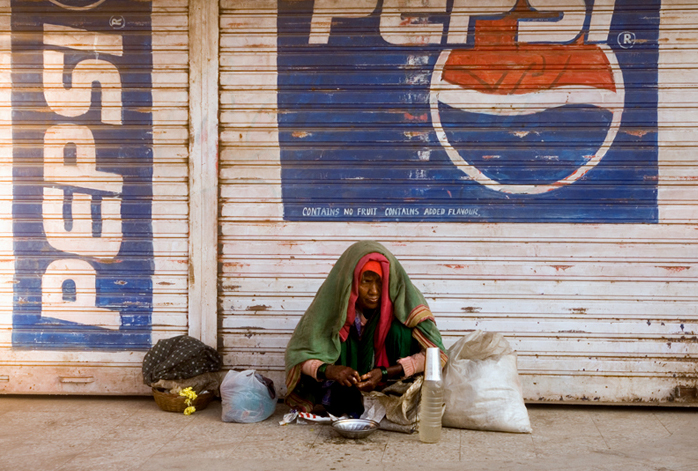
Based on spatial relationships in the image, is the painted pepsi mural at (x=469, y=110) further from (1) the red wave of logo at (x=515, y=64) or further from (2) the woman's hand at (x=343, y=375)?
(2) the woman's hand at (x=343, y=375)

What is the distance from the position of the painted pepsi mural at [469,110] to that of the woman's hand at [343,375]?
1143mm

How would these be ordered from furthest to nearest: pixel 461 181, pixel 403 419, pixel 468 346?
Answer: pixel 461 181 → pixel 468 346 → pixel 403 419

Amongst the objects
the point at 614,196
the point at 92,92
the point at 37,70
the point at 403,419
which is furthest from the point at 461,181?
the point at 37,70

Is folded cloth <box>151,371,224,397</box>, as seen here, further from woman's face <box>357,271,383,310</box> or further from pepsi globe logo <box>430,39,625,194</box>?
pepsi globe logo <box>430,39,625,194</box>

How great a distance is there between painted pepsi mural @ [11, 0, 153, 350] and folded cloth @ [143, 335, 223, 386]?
361 millimetres

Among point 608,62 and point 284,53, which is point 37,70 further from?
point 608,62

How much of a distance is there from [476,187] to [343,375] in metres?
1.62

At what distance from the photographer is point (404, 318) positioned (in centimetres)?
423

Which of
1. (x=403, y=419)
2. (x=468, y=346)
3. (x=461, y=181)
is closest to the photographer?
(x=403, y=419)

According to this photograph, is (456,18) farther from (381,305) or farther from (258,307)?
(258,307)

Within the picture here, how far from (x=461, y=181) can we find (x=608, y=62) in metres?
1.28

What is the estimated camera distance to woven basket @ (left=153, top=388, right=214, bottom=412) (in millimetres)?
4453

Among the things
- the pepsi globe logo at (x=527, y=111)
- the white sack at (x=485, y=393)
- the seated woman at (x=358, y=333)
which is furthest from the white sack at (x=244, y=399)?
the pepsi globe logo at (x=527, y=111)

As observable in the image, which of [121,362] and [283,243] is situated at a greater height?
[283,243]
